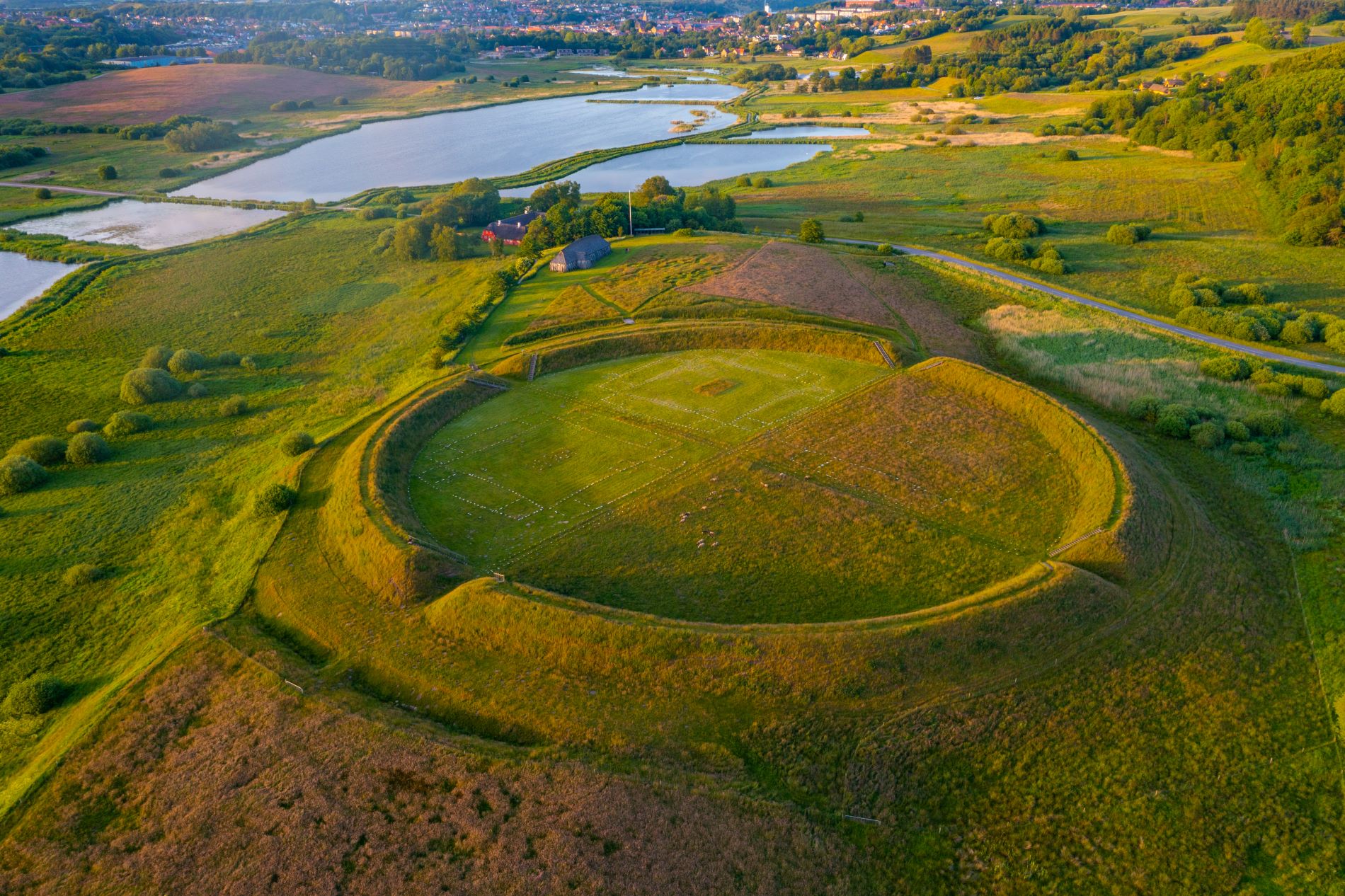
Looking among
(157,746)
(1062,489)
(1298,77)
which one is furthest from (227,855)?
(1298,77)

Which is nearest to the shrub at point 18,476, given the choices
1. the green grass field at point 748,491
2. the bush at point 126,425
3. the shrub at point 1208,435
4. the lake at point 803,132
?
the bush at point 126,425

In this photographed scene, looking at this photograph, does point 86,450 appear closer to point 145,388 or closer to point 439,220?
point 145,388

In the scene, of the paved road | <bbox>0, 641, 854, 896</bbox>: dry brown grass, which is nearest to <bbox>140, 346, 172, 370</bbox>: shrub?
<bbox>0, 641, 854, 896</bbox>: dry brown grass

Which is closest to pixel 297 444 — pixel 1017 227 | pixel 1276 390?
pixel 1276 390

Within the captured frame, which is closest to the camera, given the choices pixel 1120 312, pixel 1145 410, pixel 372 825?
pixel 372 825

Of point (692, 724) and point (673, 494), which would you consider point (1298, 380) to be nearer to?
point (673, 494)

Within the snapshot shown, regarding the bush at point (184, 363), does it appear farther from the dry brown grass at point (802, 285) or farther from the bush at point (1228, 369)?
the bush at point (1228, 369)

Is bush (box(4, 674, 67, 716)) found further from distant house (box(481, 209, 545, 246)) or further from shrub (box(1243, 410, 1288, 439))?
distant house (box(481, 209, 545, 246))
